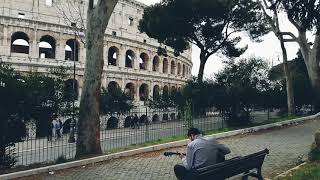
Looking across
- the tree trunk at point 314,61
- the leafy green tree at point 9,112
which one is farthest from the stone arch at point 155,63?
the leafy green tree at point 9,112

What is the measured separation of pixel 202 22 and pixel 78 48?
11.9 m

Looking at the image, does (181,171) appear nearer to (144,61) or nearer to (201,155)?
(201,155)

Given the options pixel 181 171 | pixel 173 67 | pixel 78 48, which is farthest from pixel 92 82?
pixel 173 67

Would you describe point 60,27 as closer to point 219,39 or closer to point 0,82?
point 219,39

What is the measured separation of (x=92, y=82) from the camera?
28.6ft

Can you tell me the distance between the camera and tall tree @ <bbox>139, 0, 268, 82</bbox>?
2461cm

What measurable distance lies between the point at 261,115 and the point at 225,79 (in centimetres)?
357

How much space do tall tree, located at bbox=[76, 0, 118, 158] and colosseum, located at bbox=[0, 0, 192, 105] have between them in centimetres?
1587

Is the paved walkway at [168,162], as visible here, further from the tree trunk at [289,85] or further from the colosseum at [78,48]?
the colosseum at [78,48]

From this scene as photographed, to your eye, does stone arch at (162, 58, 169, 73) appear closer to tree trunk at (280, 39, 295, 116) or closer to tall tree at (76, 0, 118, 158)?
tree trunk at (280, 39, 295, 116)

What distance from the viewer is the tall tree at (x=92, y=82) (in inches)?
340

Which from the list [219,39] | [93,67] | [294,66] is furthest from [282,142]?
[294,66]

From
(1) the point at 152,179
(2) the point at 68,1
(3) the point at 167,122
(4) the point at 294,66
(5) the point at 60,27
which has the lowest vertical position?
(1) the point at 152,179

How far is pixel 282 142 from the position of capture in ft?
34.9
